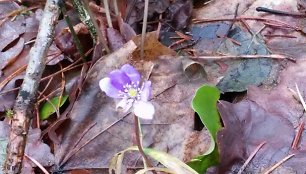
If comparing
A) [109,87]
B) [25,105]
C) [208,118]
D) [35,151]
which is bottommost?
[35,151]

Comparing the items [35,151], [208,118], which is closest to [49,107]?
[35,151]

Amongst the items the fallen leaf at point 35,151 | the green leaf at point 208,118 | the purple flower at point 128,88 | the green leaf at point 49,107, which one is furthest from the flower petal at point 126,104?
the green leaf at point 49,107

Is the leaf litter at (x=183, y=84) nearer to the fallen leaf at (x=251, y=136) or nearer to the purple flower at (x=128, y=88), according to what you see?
the fallen leaf at (x=251, y=136)

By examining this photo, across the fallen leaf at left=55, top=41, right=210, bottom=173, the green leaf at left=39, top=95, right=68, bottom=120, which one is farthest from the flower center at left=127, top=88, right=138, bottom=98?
the green leaf at left=39, top=95, right=68, bottom=120

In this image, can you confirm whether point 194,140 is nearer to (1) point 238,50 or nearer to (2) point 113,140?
(2) point 113,140

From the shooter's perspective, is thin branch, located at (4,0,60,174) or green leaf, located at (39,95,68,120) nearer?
thin branch, located at (4,0,60,174)

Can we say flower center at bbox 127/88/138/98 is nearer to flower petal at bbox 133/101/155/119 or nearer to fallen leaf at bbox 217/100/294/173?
flower petal at bbox 133/101/155/119

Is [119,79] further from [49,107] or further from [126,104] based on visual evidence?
[49,107]
